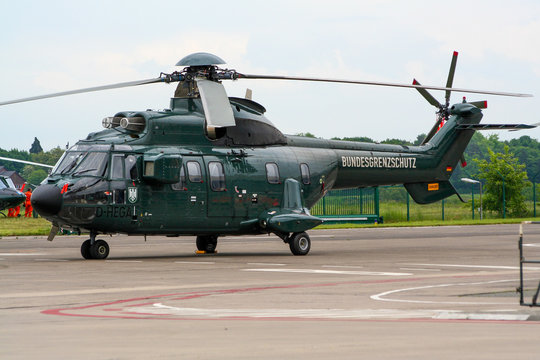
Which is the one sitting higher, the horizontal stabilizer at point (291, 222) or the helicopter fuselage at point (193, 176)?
the helicopter fuselage at point (193, 176)

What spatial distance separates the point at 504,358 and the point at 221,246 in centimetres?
2449

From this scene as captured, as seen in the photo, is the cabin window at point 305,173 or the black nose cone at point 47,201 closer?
the black nose cone at point 47,201

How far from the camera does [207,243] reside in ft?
87.9

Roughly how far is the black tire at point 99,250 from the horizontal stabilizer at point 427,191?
12.0 m

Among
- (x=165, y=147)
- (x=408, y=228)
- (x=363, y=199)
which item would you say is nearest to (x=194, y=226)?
(x=165, y=147)

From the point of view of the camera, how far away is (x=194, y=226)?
24.4 m

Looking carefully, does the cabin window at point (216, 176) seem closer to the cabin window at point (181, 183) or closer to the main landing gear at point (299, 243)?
the cabin window at point (181, 183)

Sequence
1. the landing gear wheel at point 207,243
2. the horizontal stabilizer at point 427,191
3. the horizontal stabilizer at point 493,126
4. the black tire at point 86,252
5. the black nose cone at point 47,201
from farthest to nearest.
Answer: the horizontal stabilizer at point 427,191 → the horizontal stabilizer at point 493,126 → the landing gear wheel at point 207,243 → the black tire at point 86,252 → the black nose cone at point 47,201

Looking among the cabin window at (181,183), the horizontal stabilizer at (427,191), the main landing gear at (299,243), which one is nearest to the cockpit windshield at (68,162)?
the cabin window at (181,183)

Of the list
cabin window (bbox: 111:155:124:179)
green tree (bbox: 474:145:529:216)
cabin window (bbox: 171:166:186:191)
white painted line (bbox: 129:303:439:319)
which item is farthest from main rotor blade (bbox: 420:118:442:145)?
green tree (bbox: 474:145:529:216)

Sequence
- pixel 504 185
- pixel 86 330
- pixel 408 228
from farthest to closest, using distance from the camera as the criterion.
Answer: pixel 504 185 → pixel 408 228 → pixel 86 330

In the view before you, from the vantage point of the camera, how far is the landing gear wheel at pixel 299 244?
2556 centimetres

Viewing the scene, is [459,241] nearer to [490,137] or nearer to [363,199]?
[363,199]

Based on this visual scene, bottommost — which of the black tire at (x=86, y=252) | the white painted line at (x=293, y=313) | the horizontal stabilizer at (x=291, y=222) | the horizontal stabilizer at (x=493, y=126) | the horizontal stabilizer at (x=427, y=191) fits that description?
the white painted line at (x=293, y=313)
